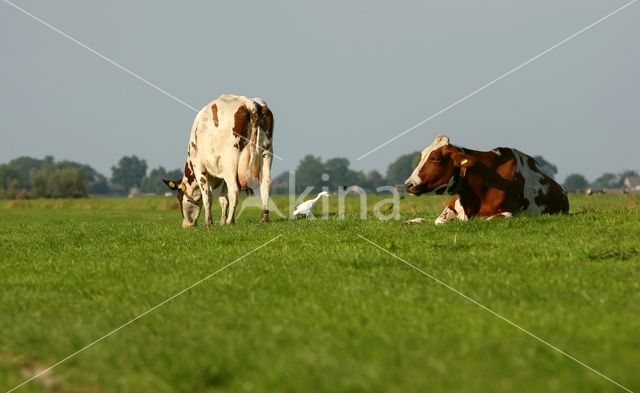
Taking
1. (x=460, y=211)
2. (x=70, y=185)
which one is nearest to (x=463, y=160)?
(x=460, y=211)

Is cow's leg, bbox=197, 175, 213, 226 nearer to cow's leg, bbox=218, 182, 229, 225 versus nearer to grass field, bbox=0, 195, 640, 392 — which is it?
cow's leg, bbox=218, 182, 229, 225

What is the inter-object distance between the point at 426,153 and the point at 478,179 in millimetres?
1303

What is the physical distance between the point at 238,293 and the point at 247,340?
2.73 meters

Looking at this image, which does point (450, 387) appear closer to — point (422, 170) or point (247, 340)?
point (247, 340)

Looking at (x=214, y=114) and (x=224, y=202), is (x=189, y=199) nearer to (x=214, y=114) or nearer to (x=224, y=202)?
(x=224, y=202)

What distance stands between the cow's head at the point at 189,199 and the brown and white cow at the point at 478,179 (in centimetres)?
1026

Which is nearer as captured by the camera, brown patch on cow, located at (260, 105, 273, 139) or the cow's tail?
the cow's tail

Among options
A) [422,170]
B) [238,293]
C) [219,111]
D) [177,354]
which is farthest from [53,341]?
[219,111]

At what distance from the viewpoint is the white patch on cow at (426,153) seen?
17.2 meters

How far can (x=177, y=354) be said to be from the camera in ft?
23.0

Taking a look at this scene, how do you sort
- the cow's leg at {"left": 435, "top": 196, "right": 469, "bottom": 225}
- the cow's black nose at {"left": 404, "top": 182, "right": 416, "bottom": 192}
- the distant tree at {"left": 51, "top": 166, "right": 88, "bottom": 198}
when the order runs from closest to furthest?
the cow's black nose at {"left": 404, "top": 182, "right": 416, "bottom": 192}
the cow's leg at {"left": 435, "top": 196, "right": 469, "bottom": 225}
the distant tree at {"left": 51, "top": 166, "right": 88, "bottom": 198}

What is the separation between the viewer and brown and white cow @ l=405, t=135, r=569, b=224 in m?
17.0

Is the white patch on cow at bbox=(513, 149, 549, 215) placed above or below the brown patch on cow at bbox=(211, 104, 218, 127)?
below

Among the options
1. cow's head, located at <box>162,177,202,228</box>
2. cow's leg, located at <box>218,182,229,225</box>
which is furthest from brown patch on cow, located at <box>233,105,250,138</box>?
cow's head, located at <box>162,177,202,228</box>
